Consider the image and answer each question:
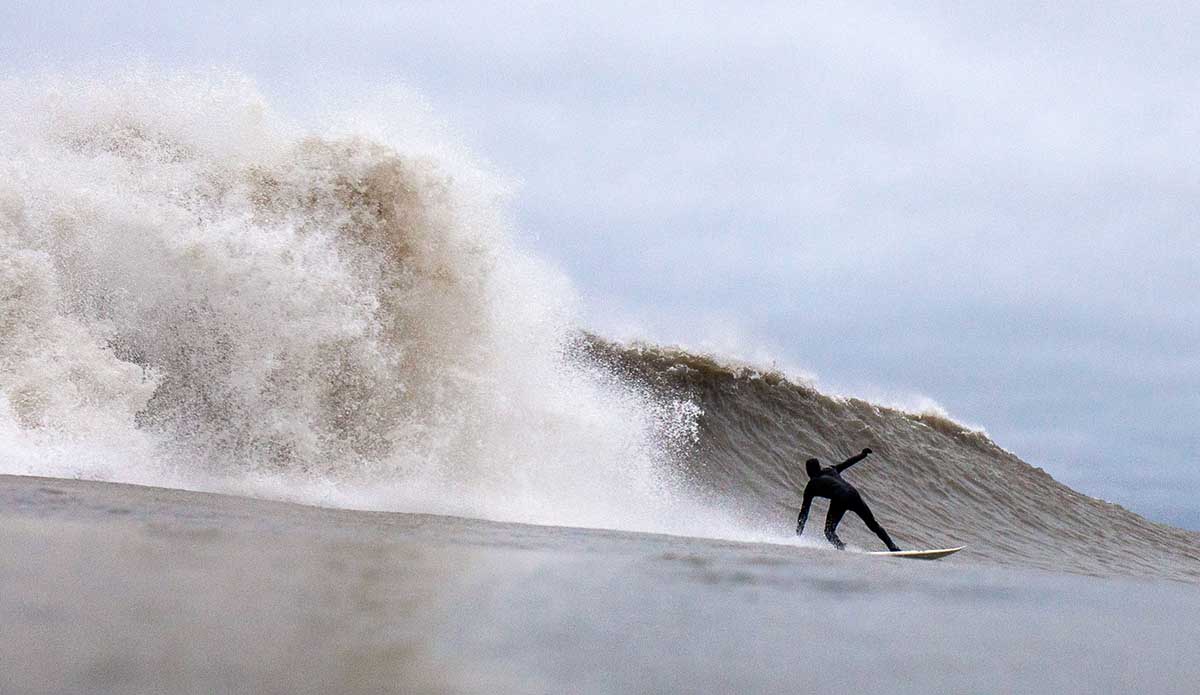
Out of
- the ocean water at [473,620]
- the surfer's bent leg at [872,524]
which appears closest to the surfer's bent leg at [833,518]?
the surfer's bent leg at [872,524]

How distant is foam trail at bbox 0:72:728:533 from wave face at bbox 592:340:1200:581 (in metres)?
4.26

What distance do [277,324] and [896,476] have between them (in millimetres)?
11303

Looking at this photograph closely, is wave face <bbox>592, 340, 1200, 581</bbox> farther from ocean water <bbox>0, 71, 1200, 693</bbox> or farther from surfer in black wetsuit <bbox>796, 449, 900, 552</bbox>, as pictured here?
surfer in black wetsuit <bbox>796, 449, 900, 552</bbox>

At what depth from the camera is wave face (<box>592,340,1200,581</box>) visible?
13672 mm

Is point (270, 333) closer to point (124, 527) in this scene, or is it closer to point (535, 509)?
point (535, 509)

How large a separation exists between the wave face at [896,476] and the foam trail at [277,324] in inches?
168

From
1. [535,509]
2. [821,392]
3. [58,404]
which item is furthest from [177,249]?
[821,392]

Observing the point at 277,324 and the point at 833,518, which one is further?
the point at 833,518

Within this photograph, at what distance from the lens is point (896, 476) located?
16359mm

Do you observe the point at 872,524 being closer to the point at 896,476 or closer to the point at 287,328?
the point at 287,328

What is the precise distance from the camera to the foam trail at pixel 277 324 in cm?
780

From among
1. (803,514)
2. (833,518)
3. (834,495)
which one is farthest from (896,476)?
(803,514)

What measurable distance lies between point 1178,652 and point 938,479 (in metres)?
13.9

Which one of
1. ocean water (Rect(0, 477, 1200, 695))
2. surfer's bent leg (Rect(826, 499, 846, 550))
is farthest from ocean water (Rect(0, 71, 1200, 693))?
surfer's bent leg (Rect(826, 499, 846, 550))
